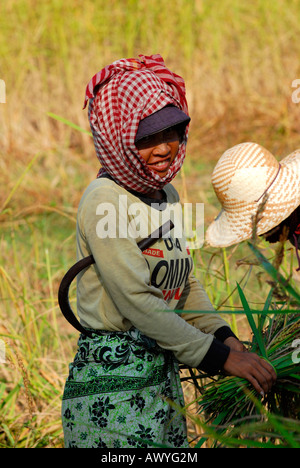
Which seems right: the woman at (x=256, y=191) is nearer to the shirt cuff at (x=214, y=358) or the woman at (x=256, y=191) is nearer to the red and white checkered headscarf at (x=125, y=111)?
the red and white checkered headscarf at (x=125, y=111)

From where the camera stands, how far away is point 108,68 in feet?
5.62

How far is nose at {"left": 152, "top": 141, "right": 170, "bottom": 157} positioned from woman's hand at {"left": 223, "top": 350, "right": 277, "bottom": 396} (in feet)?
1.78

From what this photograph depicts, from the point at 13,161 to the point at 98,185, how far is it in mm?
3758

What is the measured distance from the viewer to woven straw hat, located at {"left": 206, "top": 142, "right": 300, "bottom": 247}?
1.84 meters

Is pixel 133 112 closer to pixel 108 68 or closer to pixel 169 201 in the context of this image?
pixel 108 68

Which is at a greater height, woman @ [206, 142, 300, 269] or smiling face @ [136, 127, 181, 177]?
smiling face @ [136, 127, 181, 177]

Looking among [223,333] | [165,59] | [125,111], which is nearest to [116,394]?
[223,333]

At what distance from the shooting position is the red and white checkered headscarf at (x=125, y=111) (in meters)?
1.64

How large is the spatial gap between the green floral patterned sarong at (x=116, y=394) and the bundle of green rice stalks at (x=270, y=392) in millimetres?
126

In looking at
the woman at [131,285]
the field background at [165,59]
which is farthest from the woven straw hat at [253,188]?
the field background at [165,59]

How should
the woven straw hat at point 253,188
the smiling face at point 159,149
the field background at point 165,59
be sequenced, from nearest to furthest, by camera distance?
the smiling face at point 159,149
the woven straw hat at point 253,188
the field background at point 165,59

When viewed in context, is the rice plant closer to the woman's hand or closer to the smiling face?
the woman's hand

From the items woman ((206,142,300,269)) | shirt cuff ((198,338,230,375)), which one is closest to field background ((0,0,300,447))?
woman ((206,142,300,269))

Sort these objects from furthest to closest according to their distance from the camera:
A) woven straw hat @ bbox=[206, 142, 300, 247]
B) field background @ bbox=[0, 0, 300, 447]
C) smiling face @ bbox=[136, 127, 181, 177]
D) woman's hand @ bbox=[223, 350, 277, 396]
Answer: field background @ bbox=[0, 0, 300, 447] < woven straw hat @ bbox=[206, 142, 300, 247] < smiling face @ bbox=[136, 127, 181, 177] < woman's hand @ bbox=[223, 350, 277, 396]
